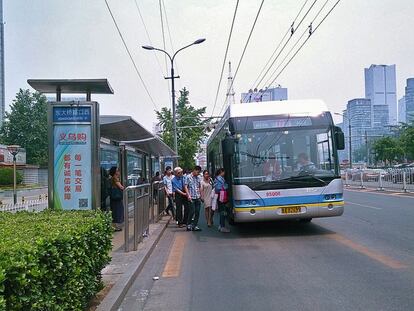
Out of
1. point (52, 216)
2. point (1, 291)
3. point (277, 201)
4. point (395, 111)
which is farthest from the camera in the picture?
point (395, 111)

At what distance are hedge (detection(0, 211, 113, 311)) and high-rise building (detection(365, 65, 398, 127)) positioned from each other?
59.5 m

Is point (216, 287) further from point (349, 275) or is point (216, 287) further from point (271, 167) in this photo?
point (271, 167)

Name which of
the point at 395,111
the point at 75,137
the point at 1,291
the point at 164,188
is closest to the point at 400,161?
the point at 395,111

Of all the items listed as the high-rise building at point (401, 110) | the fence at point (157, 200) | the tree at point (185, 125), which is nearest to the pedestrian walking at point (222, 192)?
the fence at point (157, 200)

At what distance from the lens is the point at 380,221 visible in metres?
14.1

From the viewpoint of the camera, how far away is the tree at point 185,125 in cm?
4072

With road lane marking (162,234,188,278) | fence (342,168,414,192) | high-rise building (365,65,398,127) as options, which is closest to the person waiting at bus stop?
road lane marking (162,234,188,278)

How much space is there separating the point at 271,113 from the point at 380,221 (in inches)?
191

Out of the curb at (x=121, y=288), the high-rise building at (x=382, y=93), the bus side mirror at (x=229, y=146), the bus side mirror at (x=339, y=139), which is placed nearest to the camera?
the curb at (x=121, y=288)

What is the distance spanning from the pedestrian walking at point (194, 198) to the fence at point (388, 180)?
18056mm

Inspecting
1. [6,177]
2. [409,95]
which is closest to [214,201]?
[6,177]

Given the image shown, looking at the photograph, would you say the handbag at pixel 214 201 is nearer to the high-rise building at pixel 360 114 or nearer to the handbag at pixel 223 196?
the handbag at pixel 223 196

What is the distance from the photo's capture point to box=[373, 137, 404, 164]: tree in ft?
214

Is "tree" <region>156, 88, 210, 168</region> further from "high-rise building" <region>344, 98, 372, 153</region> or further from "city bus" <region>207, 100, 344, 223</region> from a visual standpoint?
"high-rise building" <region>344, 98, 372, 153</region>
